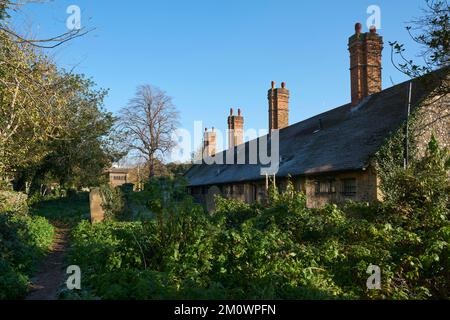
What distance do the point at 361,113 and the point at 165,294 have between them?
16188 millimetres

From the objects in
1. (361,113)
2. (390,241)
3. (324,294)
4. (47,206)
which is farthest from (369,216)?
(47,206)

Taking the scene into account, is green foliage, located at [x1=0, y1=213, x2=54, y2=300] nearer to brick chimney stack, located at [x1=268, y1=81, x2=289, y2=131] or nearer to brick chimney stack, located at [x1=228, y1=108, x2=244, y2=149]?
brick chimney stack, located at [x1=268, y1=81, x2=289, y2=131]

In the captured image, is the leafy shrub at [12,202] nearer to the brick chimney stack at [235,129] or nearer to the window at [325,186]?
the window at [325,186]

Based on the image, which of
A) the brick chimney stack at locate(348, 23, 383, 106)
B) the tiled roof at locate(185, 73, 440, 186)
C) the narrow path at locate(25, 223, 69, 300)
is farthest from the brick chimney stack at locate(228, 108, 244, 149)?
the narrow path at locate(25, 223, 69, 300)

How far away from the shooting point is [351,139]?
16.7 metres

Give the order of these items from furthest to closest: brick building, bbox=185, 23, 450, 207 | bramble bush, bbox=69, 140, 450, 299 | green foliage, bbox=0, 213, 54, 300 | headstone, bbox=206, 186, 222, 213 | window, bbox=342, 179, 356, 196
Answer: headstone, bbox=206, 186, 222, 213 → window, bbox=342, 179, 356, 196 → brick building, bbox=185, 23, 450, 207 → green foliage, bbox=0, 213, 54, 300 → bramble bush, bbox=69, 140, 450, 299

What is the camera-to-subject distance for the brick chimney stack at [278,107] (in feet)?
96.0

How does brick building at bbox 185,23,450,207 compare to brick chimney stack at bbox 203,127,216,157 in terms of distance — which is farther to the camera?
brick chimney stack at bbox 203,127,216,157

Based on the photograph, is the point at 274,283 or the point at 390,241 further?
the point at 390,241

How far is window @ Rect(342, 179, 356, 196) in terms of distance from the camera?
14.6 meters

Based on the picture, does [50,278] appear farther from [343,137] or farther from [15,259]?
[343,137]

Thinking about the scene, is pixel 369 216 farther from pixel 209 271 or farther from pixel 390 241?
pixel 209 271
